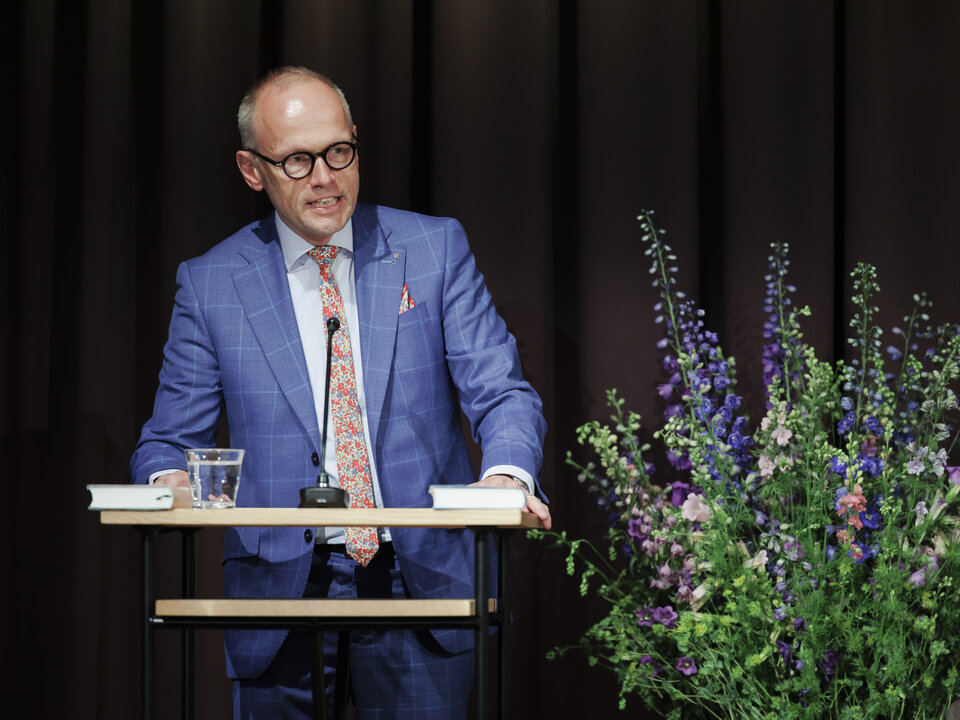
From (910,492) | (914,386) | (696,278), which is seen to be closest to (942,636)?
(910,492)

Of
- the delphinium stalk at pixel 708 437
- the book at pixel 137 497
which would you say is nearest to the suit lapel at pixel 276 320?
the book at pixel 137 497

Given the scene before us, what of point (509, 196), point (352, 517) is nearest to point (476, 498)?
point (352, 517)

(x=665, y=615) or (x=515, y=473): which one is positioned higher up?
(x=515, y=473)

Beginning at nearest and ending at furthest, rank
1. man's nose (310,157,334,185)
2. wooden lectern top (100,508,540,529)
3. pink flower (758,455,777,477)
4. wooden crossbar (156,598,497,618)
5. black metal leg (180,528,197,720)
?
wooden lectern top (100,508,540,529), wooden crossbar (156,598,497,618), black metal leg (180,528,197,720), man's nose (310,157,334,185), pink flower (758,455,777,477)

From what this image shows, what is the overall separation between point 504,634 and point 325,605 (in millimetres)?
286

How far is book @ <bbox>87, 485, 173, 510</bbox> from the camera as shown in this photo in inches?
58.4

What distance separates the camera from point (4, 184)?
115 inches

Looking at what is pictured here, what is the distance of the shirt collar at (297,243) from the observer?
208 cm

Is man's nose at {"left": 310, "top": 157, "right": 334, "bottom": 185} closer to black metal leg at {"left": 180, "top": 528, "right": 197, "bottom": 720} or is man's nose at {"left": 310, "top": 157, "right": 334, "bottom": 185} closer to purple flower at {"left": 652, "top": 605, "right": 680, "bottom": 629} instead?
black metal leg at {"left": 180, "top": 528, "right": 197, "bottom": 720}

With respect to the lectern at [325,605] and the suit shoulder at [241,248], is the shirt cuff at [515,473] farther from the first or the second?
the suit shoulder at [241,248]

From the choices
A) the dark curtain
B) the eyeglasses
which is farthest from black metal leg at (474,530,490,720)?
the dark curtain

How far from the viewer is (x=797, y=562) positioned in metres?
1.99

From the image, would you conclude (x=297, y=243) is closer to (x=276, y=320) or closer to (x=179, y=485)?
(x=276, y=320)

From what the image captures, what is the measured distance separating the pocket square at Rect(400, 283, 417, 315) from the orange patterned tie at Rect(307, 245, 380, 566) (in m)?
0.11
